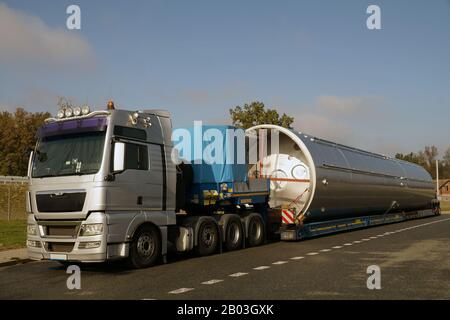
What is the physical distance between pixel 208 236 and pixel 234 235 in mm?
1235

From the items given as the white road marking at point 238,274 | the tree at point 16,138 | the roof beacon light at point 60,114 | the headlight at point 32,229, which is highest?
the tree at point 16,138

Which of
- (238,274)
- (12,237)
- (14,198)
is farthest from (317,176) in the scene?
(14,198)

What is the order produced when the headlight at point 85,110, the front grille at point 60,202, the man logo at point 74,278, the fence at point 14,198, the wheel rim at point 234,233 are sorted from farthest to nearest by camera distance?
the fence at point 14,198, the wheel rim at point 234,233, the headlight at point 85,110, the front grille at point 60,202, the man logo at point 74,278

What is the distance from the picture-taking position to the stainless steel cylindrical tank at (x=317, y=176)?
1645 cm

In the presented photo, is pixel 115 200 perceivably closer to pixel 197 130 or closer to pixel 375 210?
pixel 197 130

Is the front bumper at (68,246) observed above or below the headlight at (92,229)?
below

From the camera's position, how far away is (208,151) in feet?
44.2

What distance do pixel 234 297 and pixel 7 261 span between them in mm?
6731

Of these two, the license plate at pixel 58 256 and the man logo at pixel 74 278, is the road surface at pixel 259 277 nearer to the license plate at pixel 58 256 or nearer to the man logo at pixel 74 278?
the man logo at pixel 74 278

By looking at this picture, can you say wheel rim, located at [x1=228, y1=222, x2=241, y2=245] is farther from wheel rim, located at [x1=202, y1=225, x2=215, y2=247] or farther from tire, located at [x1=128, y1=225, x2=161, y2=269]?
tire, located at [x1=128, y1=225, x2=161, y2=269]

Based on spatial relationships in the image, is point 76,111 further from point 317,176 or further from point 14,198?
point 14,198

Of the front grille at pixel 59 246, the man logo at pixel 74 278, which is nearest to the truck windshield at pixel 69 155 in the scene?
the front grille at pixel 59 246

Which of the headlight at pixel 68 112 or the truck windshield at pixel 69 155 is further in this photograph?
the headlight at pixel 68 112

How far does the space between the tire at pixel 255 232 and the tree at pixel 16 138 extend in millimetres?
54289
